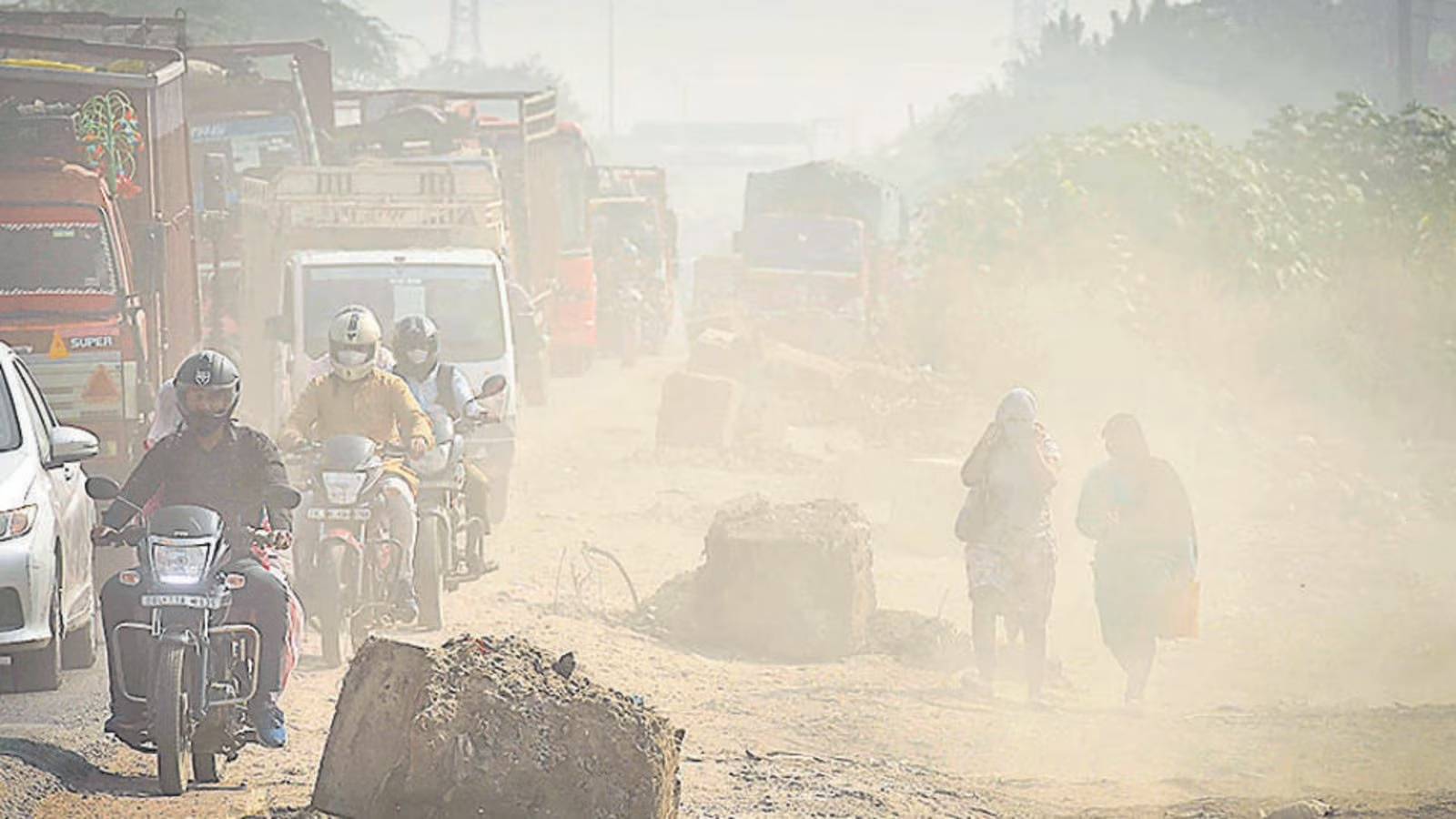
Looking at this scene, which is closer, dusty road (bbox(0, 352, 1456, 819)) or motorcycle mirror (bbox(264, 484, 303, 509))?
motorcycle mirror (bbox(264, 484, 303, 509))

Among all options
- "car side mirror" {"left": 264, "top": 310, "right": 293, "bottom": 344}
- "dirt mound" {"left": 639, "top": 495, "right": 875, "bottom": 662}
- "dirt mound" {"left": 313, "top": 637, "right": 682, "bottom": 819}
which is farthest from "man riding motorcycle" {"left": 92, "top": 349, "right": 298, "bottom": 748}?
"car side mirror" {"left": 264, "top": 310, "right": 293, "bottom": 344}

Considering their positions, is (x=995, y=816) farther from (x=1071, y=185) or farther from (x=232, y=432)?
(x=1071, y=185)

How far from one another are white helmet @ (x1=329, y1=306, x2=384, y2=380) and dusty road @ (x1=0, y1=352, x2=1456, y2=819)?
153 cm

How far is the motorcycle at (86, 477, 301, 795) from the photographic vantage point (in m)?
6.57

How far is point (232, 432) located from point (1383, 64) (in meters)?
42.4

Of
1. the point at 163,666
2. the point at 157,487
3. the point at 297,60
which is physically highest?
the point at 297,60

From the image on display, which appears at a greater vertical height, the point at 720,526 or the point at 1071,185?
the point at 1071,185

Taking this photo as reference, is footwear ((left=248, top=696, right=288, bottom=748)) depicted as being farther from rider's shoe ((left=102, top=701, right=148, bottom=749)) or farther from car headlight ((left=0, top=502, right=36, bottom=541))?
car headlight ((left=0, top=502, right=36, bottom=541))

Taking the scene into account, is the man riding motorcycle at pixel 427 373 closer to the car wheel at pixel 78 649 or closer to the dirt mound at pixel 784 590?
the dirt mound at pixel 784 590

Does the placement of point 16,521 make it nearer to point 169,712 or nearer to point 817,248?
point 169,712

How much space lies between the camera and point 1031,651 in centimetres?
1070

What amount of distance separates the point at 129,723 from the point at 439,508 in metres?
3.97

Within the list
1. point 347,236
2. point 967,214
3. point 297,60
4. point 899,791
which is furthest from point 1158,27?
point 899,791

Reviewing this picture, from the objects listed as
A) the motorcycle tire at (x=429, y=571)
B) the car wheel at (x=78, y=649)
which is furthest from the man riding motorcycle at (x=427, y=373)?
the car wheel at (x=78, y=649)
